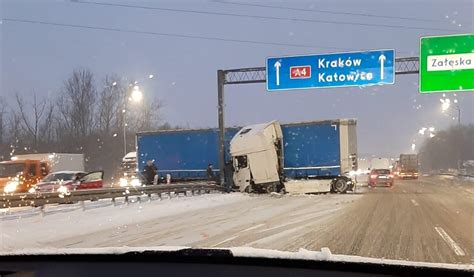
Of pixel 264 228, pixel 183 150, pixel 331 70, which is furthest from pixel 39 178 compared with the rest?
pixel 264 228

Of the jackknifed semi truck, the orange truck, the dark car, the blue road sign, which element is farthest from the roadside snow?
the dark car

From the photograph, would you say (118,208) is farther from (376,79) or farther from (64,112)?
(64,112)

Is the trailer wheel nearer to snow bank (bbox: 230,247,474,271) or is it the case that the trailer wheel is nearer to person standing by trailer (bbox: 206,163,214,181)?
person standing by trailer (bbox: 206,163,214,181)

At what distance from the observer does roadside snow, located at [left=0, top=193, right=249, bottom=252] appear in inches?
489

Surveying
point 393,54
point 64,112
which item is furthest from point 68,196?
point 64,112

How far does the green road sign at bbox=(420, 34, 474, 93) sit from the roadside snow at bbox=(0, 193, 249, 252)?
38.9 ft

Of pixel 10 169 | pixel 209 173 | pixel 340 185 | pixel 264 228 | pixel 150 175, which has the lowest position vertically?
pixel 340 185

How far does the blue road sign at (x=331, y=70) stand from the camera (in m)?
27.5

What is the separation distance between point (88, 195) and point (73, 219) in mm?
3391

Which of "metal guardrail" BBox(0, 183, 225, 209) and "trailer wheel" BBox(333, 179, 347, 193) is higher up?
"metal guardrail" BBox(0, 183, 225, 209)

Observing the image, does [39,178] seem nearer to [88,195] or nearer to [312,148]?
[88,195]

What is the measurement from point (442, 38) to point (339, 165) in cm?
791

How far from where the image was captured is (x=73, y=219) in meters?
16.0

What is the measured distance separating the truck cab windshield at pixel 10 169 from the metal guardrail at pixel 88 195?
762cm
